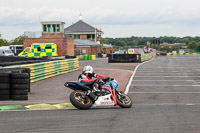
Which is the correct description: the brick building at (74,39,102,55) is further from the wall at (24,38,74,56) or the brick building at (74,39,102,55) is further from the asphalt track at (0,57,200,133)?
the asphalt track at (0,57,200,133)

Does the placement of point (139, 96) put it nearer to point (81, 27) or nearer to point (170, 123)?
point (170, 123)

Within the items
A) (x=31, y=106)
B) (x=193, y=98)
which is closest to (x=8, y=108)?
(x=31, y=106)

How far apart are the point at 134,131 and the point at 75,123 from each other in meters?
1.42

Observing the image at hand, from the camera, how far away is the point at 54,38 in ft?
190

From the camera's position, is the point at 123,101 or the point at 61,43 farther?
the point at 61,43

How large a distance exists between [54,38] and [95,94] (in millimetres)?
48420

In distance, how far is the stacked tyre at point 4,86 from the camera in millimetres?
12078

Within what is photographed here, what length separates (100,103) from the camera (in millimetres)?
10180

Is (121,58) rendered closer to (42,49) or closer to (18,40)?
(42,49)

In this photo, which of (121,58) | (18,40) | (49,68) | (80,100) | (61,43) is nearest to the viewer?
(80,100)

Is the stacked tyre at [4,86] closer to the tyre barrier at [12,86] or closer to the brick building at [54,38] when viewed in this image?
the tyre barrier at [12,86]

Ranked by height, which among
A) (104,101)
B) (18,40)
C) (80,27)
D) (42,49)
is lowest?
(104,101)

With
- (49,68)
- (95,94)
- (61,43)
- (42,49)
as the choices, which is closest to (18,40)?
(61,43)

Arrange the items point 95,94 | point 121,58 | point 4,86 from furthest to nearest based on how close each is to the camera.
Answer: point 121,58 → point 4,86 → point 95,94
